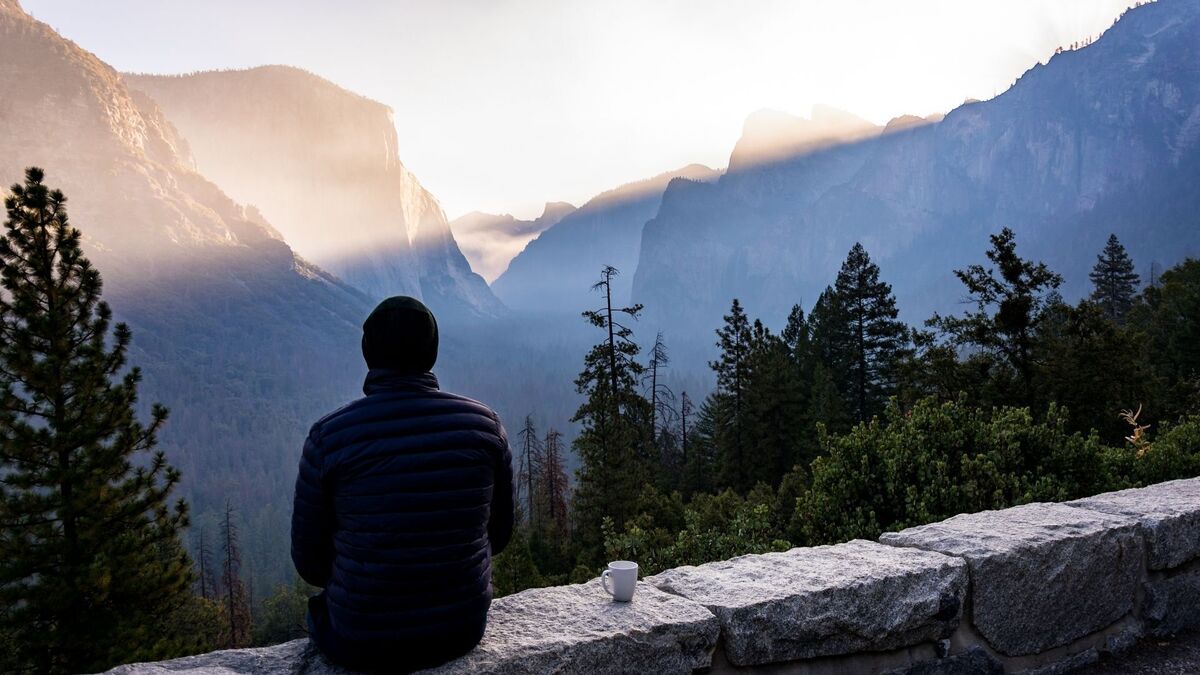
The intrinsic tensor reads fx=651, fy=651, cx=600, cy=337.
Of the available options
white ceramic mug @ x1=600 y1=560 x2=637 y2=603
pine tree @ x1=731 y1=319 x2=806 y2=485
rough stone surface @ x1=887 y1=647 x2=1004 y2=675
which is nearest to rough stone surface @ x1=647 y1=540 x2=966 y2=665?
rough stone surface @ x1=887 y1=647 x2=1004 y2=675

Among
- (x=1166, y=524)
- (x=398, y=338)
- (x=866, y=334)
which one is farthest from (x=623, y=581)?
(x=866, y=334)

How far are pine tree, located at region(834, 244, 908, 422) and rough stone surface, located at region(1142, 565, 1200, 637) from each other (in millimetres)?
30360

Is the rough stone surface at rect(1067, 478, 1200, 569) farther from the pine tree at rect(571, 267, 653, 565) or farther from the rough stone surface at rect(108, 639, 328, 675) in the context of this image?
the pine tree at rect(571, 267, 653, 565)

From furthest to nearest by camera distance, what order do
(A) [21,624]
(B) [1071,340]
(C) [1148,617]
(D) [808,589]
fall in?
1. (B) [1071,340]
2. (A) [21,624]
3. (C) [1148,617]
4. (D) [808,589]

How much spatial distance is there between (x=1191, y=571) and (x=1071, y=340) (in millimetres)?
19672

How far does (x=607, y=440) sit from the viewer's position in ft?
77.0

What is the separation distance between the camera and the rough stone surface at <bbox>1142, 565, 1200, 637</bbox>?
3416 mm

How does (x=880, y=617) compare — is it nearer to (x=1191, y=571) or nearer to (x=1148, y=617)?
(x=1148, y=617)

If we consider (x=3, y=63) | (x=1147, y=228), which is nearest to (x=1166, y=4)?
(x=1147, y=228)

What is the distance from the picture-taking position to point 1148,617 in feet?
11.2

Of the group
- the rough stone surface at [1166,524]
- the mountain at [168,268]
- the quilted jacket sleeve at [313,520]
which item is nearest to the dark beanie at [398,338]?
the quilted jacket sleeve at [313,520]

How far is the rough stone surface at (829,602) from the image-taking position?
258 centimetres

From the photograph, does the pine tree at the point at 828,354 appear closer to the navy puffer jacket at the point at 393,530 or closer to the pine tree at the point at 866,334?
the pine tree at the point at 866,334

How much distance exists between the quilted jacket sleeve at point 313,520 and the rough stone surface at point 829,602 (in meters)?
1.46
